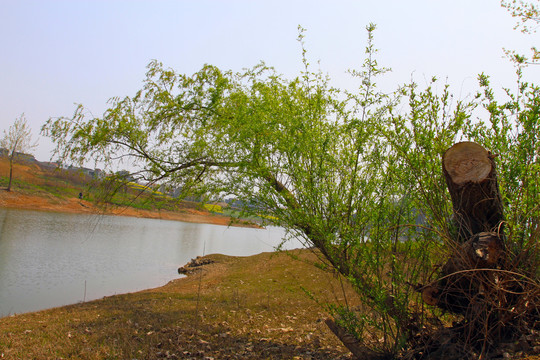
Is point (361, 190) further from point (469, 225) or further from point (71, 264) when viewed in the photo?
point (71, 264)

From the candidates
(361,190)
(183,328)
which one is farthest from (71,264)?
(361,190)

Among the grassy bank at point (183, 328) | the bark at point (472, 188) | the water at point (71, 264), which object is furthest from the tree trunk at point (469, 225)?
the water at point (71, 264)

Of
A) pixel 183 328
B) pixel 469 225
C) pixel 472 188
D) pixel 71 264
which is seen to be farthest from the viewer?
pixel 71 264

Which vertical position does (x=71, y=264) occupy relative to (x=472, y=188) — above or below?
below

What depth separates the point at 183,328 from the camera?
261 inches

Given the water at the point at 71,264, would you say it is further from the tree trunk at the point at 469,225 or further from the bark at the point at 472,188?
the bark at the point at 472,188

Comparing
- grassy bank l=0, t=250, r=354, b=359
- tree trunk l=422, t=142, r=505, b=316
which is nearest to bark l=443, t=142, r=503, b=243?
tree trunk l=422, t=142, r=505, b=316

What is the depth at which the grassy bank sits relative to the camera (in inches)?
209

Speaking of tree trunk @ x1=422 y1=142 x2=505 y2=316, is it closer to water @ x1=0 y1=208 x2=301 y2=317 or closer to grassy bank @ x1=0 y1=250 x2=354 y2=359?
grassy bank @ x1=0 y1=250 x2=354 y2=359

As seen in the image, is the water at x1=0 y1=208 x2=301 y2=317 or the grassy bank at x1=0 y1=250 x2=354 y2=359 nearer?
the grassy bank at x1=0 y1=250 x2=354 y2=359

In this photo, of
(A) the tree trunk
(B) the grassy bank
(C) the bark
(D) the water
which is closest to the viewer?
(A) the tree trunk

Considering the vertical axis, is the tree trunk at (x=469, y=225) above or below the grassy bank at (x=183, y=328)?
above

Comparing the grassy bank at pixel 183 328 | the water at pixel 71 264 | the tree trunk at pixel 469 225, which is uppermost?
the tree trunk at pixel 469 225

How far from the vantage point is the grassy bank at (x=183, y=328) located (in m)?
5.31
